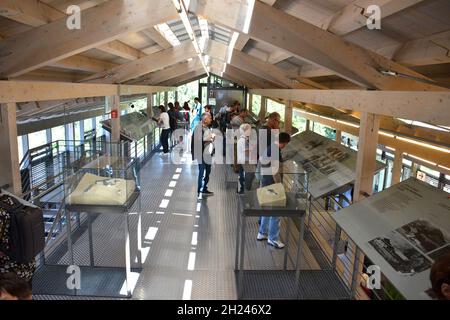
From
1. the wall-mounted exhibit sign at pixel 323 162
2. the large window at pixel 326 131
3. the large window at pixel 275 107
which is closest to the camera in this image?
the wall-mounted exhibit sign at pixel 323 162

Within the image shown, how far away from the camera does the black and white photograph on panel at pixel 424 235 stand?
2064mm

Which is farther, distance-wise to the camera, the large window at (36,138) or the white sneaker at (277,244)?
the large window at (36,138)

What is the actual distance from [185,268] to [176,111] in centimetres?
741

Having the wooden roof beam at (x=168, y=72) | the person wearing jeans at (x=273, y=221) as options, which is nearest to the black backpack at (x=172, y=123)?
the wooden roof beam at (x=168, y=72)

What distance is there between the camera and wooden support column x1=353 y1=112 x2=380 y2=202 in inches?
128

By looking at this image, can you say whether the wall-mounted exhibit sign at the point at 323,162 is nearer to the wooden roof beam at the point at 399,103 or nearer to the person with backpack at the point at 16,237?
the wooden roof beam at the point at 399,103

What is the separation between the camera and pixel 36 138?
7.59m

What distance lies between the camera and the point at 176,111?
10547 millimetres

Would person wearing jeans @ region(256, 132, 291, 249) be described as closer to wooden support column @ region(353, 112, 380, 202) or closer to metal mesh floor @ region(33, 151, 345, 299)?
metal mesh floor @ region(33, 151, 345, 299)

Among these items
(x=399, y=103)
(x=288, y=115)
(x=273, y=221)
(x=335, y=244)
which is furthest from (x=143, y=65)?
(x=399, y=103)

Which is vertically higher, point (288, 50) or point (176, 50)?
point (176, 50)

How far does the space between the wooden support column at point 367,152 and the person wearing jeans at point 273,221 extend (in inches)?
30.7
